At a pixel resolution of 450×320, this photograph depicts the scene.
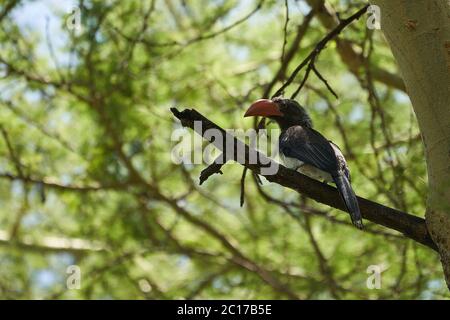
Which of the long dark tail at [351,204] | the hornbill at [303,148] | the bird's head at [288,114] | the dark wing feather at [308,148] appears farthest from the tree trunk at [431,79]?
the bird's head at [288,114]

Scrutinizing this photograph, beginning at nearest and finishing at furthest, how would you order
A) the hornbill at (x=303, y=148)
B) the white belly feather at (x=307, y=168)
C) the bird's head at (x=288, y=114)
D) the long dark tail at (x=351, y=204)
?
the long dark tail at (x=351, y=204)
the hornbill at (x=303, y=148)
the white belly feather at (x=307, y=168)
the bird's head at (x=288, y=114)

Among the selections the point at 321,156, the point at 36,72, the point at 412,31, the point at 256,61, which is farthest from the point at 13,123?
the point at 412,31

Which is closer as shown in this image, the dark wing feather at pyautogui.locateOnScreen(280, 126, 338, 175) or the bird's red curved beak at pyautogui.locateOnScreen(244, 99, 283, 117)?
the dark wing feather at pyautogui.locateOnScreen(280, 126, 338, 175)

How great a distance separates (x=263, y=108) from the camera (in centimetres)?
530

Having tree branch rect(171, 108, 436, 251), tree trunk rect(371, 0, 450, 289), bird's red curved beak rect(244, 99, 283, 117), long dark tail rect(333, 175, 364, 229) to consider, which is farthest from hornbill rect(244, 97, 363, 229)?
tree trunk rect(371, 0, 450, 289)

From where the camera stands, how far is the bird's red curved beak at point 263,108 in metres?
5.20

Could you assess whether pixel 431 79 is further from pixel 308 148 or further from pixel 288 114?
pixel 288 114

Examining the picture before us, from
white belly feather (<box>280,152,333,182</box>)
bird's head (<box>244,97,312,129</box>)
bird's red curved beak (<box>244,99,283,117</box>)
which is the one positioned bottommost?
white belly feather (<box>280,152,333,182</box>)

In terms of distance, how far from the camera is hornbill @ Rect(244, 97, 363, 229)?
15.9ft

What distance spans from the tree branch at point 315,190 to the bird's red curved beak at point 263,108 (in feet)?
5.05

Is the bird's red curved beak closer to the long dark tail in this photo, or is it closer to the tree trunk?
the long dark tail

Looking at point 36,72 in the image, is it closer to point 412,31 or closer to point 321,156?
point 321,156

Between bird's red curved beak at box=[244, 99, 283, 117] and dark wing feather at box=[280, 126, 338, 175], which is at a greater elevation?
bird's red curved beak at box=[244, 99, 283, 117]

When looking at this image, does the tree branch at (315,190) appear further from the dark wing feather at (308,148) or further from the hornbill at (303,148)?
the dark wing feather at (308,148)
